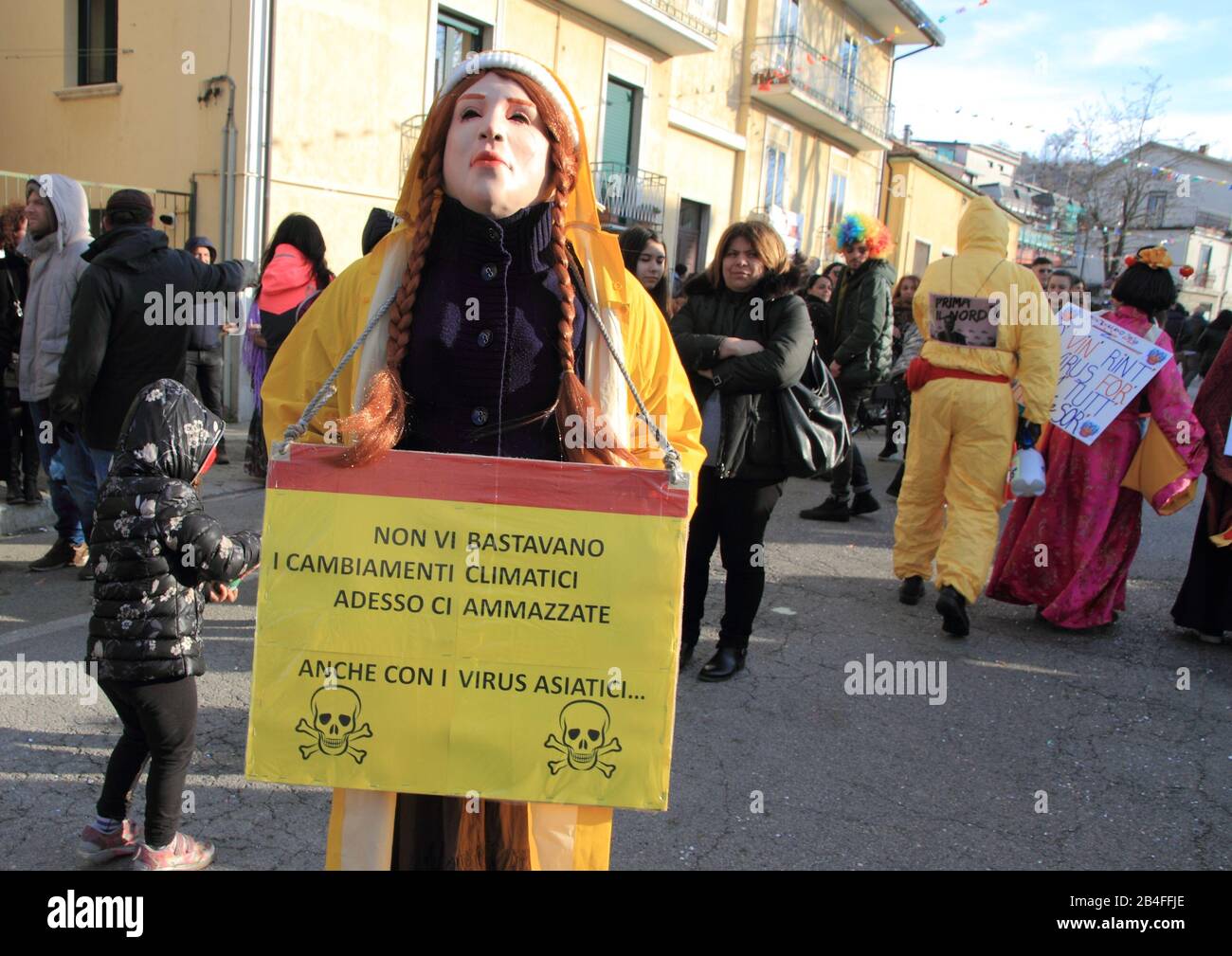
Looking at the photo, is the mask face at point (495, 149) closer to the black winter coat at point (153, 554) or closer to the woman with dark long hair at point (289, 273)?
the black winter coat at point (153, 554)

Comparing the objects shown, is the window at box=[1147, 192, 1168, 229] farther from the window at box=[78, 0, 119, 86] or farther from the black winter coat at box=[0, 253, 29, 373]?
the black winter coat at box=[0, 253, 29, 373]

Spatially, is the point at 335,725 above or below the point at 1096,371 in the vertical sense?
below

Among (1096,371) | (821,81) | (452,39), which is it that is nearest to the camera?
(1096,371)

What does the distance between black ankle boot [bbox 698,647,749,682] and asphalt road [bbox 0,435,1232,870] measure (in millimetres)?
58

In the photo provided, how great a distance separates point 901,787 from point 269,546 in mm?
2622

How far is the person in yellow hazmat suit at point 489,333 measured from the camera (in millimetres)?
1950

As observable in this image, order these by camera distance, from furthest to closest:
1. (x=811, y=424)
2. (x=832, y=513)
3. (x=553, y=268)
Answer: (x=832, y=513) < (x=811, y=424) < (x=553, y=268)

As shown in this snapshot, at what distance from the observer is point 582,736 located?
170 centimetres

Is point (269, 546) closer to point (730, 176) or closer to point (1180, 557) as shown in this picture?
point (1180, 557)

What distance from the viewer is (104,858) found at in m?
2.75

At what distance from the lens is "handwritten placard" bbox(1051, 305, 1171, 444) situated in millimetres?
5098

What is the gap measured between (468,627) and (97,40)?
516 inches

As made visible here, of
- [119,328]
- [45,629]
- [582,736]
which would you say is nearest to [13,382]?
[119,328]

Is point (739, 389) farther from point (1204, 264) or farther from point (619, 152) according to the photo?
point (1204, 264)
